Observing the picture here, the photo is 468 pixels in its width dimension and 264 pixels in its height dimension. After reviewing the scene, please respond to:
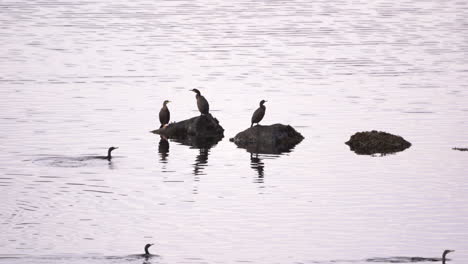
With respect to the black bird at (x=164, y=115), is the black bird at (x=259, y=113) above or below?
above

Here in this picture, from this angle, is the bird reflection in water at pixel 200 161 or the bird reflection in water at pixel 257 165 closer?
the bird reflection in water at pixel 257 165

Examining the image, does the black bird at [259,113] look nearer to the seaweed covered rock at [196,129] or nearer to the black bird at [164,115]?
the seaweed covered rock at [196,129]

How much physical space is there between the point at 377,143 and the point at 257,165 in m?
5.39

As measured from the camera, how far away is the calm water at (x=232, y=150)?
32.2 meters

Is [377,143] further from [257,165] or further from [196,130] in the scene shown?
[196,130]

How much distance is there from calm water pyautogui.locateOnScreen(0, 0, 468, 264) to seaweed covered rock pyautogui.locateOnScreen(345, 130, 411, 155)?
58cm

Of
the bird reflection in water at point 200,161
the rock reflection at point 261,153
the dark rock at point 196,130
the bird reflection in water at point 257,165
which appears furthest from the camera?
the dark rock at point 196,130

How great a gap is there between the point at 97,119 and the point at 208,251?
23.3m

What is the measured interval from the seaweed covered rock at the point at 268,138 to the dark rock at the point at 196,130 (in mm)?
1439

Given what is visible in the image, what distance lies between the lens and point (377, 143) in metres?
46.2

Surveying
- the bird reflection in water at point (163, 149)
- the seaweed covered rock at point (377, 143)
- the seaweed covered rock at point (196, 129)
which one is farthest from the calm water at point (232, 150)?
the seaweed covered rock at point (196, 129)

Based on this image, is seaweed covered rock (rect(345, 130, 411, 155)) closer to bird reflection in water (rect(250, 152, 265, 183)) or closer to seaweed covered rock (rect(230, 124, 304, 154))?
seaweed covered rock (rect(230, 124, 304, 154))

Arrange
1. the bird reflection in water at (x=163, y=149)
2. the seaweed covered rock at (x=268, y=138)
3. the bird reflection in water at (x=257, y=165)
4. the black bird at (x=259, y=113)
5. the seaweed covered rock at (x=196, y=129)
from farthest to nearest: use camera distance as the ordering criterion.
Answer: the seaweed covered rock at (x=196, y=129) → the black bird at (x=259, y=113) → the seaweed covered rock at (x=268, y=138) → the bird reflection in water at (x=163, y=149) → the bird reflection in water at (x=257, y=165)

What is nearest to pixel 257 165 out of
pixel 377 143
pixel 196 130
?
pixel 377 143
